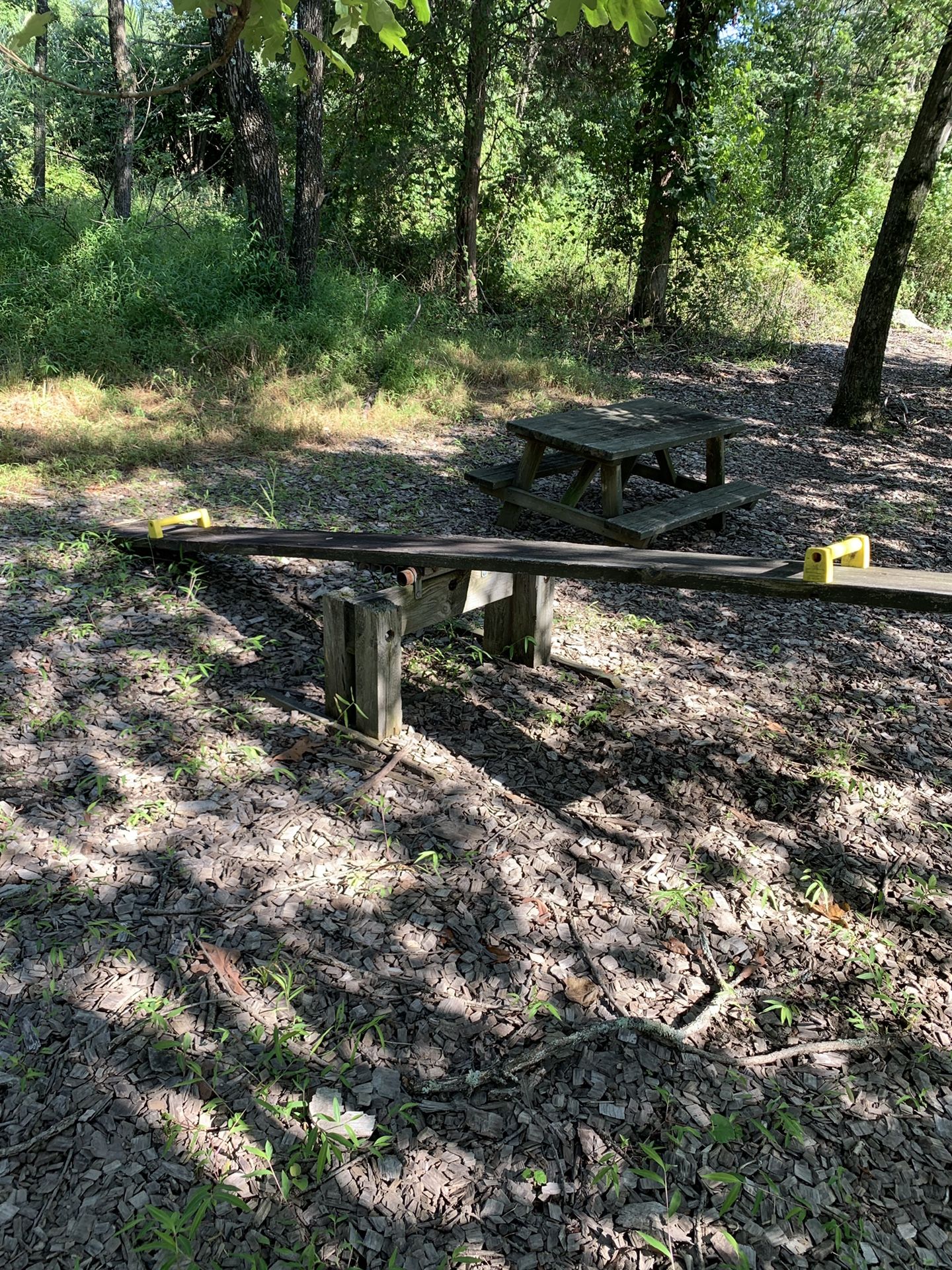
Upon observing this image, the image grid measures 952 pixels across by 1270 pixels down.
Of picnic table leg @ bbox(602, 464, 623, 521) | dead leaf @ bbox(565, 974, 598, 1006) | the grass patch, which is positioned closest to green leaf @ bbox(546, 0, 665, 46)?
dead leaf @ bbox(565, 974, 598, 1006)

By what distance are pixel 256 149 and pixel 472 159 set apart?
4.46m

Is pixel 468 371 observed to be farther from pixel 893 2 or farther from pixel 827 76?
pixel 827 76

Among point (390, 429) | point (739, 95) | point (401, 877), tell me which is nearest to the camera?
point (401, 877)

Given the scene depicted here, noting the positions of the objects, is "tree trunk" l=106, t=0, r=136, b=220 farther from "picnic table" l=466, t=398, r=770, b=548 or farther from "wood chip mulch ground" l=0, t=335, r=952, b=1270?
"wood chip mulch ground" l=0, t=335, r=952, b=1270

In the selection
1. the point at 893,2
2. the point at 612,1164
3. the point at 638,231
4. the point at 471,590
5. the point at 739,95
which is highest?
the point at 893,2

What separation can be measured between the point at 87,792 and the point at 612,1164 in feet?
6.53

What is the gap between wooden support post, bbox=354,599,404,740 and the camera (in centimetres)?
325

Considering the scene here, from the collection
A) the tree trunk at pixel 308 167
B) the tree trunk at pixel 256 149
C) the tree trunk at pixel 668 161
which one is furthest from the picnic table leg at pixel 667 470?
the tree trunk at pixel 668 161

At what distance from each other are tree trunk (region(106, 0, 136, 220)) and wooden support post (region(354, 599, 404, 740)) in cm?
962

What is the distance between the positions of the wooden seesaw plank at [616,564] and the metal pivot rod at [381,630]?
155 mm

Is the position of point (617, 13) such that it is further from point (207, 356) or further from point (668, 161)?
point (668, 161)

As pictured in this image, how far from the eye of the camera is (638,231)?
12.0 meters

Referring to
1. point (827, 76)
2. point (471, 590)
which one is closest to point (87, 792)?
point (471, 590)

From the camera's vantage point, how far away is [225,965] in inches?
94.0
